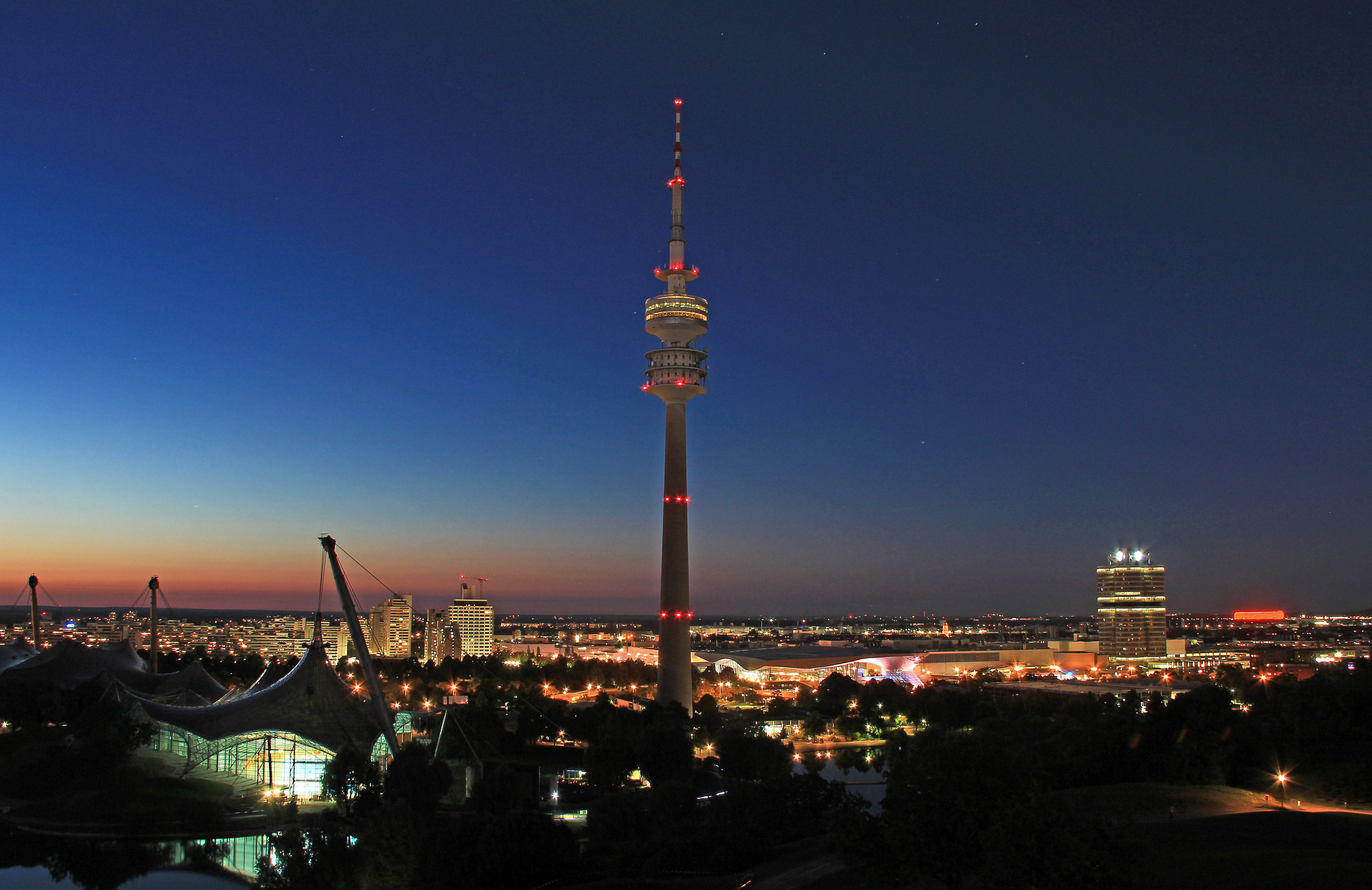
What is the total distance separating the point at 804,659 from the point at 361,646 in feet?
308

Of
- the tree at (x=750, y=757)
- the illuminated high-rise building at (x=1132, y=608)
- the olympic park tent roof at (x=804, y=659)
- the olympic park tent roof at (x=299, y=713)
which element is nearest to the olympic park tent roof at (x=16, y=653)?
the olympic park tent roof at (x=299, y=713)

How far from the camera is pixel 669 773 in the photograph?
47.3 m

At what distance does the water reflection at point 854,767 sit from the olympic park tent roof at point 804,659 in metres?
54.3

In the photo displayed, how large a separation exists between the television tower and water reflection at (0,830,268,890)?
39157mm

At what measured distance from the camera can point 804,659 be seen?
13800cm

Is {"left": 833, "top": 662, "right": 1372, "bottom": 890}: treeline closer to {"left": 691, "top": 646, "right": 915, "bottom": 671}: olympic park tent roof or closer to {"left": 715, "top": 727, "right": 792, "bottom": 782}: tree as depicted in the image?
{"left": 715, "top": 727, "right": 792, "bottom": 782}: tree

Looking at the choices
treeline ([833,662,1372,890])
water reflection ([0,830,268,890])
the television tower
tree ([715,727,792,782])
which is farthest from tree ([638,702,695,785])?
the television tower

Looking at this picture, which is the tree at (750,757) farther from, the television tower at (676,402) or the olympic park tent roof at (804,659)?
the olympic park tent roof at (804,659)

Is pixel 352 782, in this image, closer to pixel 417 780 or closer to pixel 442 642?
pixel 417 780

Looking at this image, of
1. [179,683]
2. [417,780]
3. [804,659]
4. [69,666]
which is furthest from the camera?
[804,659]

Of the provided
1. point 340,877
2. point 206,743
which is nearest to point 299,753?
point 206,743

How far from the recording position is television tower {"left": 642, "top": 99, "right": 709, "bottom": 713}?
77.6m

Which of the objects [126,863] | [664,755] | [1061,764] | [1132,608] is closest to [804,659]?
[1132,608]

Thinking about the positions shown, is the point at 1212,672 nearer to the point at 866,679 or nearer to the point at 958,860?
the point at 866,679
